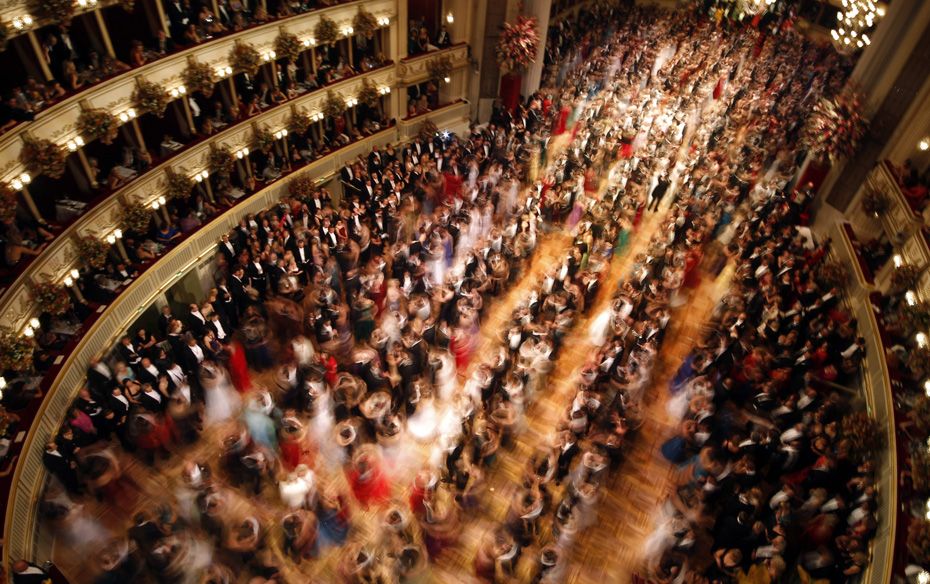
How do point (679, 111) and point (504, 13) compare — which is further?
point (679, 111)

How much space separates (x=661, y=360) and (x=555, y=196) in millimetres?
5073

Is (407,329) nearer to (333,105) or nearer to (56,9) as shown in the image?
(56,9)

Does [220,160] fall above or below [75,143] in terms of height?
below

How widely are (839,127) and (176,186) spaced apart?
1440 centimetres

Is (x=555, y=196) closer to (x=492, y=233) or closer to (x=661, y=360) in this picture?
(x=492, y=233)

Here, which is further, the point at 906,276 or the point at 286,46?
the point at 286,46

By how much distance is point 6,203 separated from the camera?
7.14 metres

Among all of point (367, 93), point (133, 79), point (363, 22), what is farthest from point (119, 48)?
point (367, 93)

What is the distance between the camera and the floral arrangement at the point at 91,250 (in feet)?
29.0

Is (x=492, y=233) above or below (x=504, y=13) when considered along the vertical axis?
below

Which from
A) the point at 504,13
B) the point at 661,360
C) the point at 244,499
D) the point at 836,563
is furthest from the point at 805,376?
the point at 504,13

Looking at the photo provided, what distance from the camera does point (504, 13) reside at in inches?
670

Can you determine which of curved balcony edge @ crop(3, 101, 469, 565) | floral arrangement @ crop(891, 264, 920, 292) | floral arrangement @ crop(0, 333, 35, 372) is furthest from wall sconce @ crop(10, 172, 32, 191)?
floral arrangement @ crop(891, 264, 920, 292)

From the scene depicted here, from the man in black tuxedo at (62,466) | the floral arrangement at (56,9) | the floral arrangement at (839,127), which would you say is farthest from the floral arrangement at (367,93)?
the floral arrangement at (839,127)
